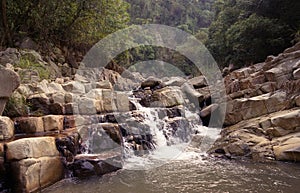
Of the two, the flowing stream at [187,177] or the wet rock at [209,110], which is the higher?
the wet rock at [209,110]

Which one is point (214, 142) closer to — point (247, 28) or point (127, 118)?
point (127, 118)

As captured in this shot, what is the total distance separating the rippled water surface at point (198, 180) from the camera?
14.7 ft

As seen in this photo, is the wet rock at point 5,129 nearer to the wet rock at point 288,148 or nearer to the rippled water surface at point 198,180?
the rippled water surface at point 198,180

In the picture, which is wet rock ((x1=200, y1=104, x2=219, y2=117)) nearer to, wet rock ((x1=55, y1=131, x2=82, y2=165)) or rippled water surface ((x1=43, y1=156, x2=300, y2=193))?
rippled water surface ((x1=43, y1=156, x2=300, y2=193))

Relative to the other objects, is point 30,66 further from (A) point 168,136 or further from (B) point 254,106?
(B) point 254,106

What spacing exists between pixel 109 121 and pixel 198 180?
347 centimetres

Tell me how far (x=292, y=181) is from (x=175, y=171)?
2.16 m

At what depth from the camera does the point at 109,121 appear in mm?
7609

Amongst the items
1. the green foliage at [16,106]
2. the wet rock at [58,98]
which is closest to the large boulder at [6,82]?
the green foliage at [16,106]

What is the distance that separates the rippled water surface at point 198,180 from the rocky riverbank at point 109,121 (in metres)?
0.41

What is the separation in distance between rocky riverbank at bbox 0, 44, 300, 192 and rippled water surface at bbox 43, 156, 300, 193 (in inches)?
16.2

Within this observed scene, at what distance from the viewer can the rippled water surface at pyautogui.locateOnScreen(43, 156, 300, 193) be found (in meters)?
4.47

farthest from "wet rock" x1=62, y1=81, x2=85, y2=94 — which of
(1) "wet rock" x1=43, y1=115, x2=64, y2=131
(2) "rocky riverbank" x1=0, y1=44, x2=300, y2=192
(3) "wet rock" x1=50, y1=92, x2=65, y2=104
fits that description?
(1) "wet rock" x1=43, y1=115, x2=64, y2=131

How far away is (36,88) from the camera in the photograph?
784cm
